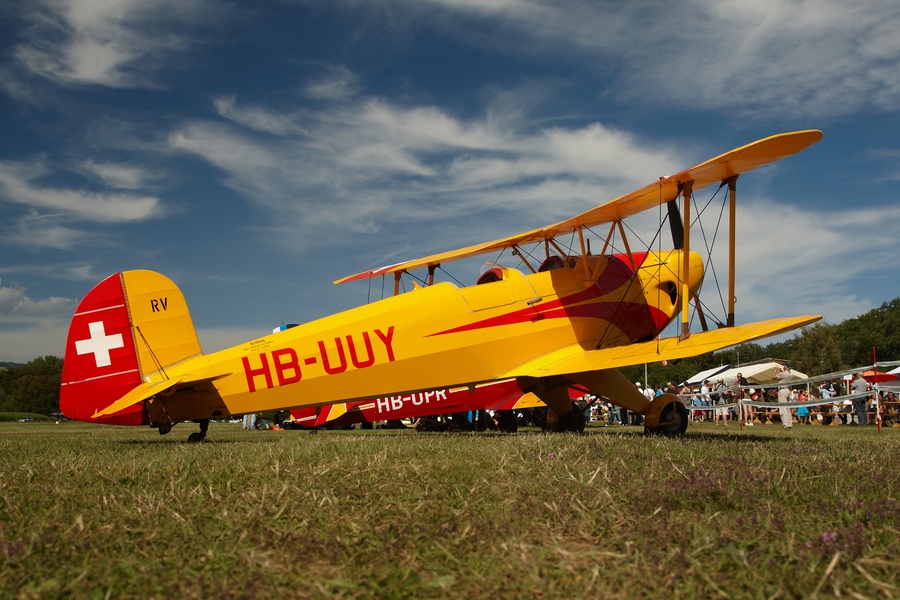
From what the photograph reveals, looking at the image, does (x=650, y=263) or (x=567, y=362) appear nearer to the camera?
(x=567, y=362)

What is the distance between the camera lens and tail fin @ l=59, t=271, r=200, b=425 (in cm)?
938

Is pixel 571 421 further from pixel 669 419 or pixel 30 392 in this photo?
pixel 30 392

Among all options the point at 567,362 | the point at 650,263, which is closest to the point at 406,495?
the point at 567,362

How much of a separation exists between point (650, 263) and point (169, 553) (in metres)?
10.5

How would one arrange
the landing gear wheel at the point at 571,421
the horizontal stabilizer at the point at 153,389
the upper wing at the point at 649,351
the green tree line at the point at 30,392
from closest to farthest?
the upper wing at the point at 649,351 < the horizontal stabilizer at the point at 153,389 < the landing gear wheel at the point at 571,421 < the green tree line at the point at 30,392

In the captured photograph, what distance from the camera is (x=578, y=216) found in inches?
439

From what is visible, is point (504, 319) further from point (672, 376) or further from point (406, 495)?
point (672, 376)

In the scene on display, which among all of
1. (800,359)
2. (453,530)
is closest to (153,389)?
(453,530)

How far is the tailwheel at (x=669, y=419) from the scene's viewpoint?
33.1ft

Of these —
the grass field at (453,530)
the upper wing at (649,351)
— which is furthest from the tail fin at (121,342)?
the grass field at (453,530)

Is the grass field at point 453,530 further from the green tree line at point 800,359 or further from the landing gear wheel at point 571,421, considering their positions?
the green tree line at point 800,359

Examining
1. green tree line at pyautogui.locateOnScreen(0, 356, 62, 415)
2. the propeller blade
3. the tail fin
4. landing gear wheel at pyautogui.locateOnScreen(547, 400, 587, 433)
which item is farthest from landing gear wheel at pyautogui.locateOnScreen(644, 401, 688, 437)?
green tree line at pyautogui.locateOnScreen(0, 356, 62, 415)

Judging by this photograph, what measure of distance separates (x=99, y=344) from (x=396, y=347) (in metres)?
4.00

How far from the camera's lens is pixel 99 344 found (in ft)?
31.1
